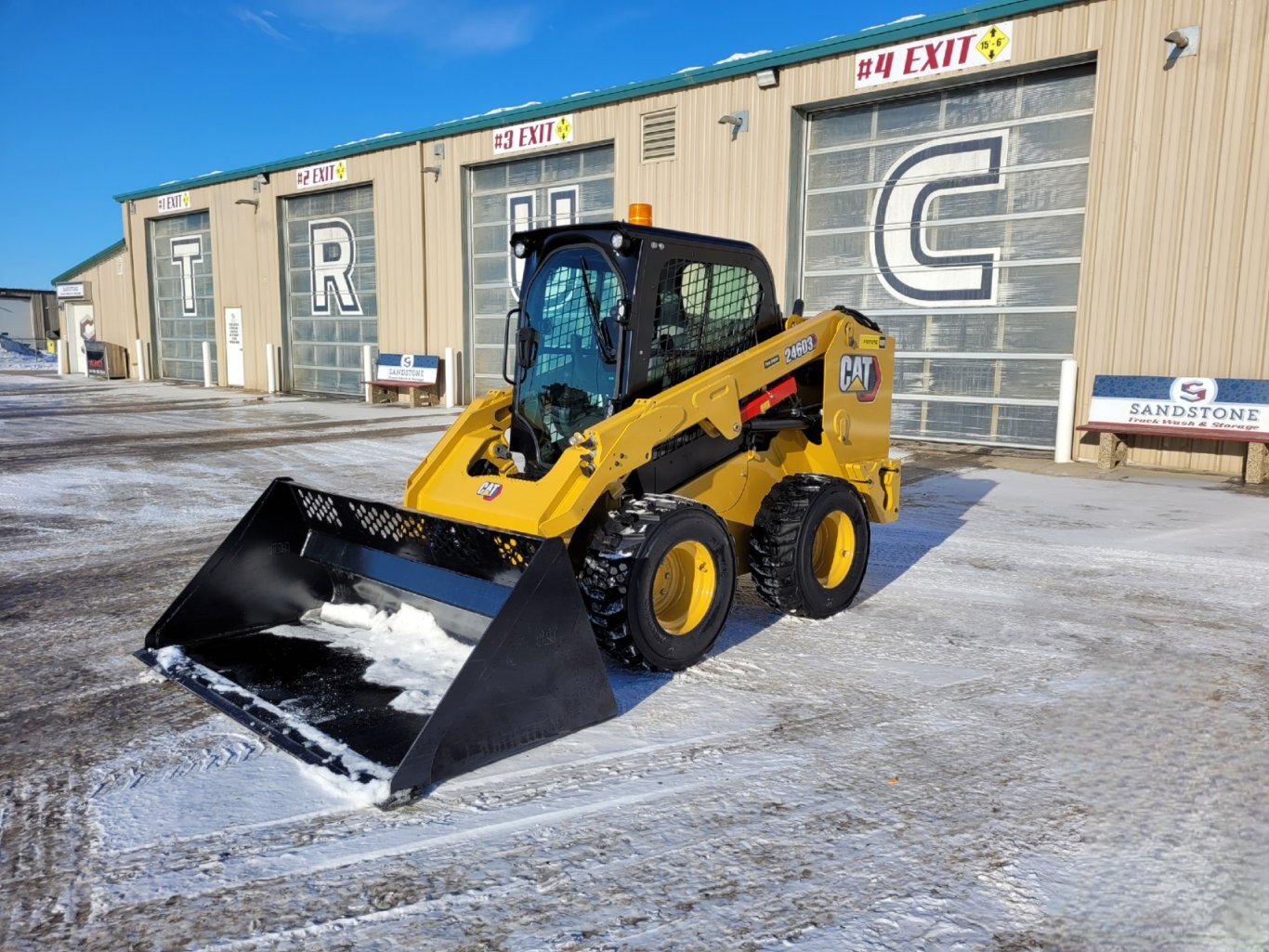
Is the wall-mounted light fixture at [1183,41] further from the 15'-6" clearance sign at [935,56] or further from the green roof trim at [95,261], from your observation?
the green roof trim at [95,261]

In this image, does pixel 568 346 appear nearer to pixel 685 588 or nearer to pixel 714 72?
pixel 685 588

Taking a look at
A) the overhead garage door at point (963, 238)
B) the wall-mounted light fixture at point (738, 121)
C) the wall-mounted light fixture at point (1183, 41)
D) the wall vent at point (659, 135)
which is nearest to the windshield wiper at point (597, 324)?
the overhead garage door at point (963, 238)

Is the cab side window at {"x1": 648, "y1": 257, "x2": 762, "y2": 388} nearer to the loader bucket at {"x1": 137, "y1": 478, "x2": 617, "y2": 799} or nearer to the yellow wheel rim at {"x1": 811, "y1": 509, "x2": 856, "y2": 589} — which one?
the yellow wheel rim at {"x1": 811, "y1": 509, "x2": 856, "y2": 589}

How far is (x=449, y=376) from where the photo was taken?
65.3 ft

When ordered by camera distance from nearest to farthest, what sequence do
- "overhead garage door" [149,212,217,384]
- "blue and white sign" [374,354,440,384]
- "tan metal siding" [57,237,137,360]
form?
"blue and white sign" [374,354,440,384]
"overhead garage door" [149,212,217,384]
"tan metal siding" [57,237,137,360]

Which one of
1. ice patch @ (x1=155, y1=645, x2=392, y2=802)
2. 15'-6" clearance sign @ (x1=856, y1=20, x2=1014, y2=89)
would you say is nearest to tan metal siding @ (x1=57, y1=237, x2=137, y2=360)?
15'-6" clearance sign @ (x1=856, y1=20, x2=1014, y2=89)

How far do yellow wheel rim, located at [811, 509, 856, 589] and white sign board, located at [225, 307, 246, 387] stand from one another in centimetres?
2365

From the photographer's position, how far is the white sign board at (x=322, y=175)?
22062mm

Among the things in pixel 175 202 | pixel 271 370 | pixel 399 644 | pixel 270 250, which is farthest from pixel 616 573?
pixel 175 202

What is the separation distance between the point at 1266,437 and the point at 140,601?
36.7 feet

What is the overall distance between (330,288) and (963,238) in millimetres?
15812

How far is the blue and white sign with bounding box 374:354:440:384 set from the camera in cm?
2012

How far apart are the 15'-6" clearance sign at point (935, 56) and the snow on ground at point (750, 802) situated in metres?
8.84

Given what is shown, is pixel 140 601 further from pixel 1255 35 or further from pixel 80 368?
pixel 80 368
